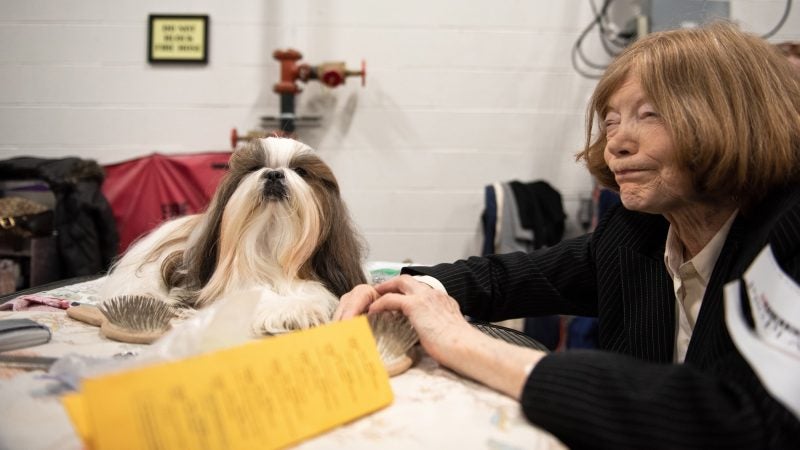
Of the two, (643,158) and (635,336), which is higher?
(643,158)

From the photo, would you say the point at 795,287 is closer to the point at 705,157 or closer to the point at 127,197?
the point at 705,157

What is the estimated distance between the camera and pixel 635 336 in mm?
1179

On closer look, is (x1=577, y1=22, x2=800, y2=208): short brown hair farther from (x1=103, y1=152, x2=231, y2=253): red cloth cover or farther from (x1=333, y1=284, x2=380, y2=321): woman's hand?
(x1=103, y1=152, x2=231, y2=253): red cloth cover

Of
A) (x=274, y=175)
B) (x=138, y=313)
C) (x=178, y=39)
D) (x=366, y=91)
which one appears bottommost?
(x=138, y=313)

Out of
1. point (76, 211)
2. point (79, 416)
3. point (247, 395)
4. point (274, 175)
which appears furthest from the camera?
point (76, 211)

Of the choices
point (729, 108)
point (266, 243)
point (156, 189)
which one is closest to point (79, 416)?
point (266, 243)

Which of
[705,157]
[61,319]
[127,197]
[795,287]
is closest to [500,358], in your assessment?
[795,287]

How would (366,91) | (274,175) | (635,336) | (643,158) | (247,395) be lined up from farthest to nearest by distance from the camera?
(366,91) < (274,175) < (635,336) < (643,158) < (247,395)

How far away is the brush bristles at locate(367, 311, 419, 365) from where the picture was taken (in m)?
0.96

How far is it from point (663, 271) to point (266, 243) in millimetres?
928

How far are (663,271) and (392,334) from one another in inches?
24.9

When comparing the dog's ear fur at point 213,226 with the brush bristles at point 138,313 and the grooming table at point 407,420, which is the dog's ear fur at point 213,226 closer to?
the brush bristles at point 138,313

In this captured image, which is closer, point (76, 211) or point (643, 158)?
point (643, 158)

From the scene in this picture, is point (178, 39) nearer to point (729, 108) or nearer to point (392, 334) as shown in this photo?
point (392, 334)
